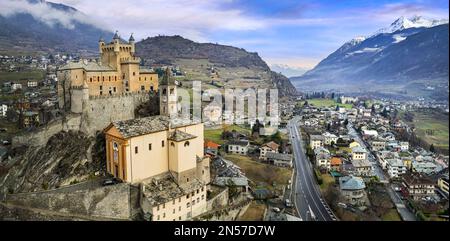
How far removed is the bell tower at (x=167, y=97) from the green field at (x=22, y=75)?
12737 mm

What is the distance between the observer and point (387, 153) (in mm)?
19672

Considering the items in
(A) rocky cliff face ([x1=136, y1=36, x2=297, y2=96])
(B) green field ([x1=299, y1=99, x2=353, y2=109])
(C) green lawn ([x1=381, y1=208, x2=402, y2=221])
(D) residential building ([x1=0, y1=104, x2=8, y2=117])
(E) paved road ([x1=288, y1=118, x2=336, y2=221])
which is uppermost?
(A) rocky cliff face ([x1=136, y1=36, x2=297, y2=96])

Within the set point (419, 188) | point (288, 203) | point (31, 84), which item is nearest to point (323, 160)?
point (288, 203)

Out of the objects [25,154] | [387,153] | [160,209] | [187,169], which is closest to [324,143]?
[387,153]

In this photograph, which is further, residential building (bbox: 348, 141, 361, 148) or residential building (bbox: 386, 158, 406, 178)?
residential building (bbox: 348, 141, 361, 148)

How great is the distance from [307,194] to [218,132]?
11489mm

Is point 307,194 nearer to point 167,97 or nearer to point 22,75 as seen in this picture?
point 167,97

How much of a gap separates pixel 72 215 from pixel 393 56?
18.2 meters

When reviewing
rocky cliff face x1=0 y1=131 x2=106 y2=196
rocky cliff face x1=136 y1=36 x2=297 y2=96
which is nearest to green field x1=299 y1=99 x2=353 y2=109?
rocky cliff face x1=136 y1=36 x2=297 y2=96

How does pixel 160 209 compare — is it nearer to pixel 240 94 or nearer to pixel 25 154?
pixel 25 154

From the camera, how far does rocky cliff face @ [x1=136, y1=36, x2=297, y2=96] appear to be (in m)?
43.9

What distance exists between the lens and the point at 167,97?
1195cm

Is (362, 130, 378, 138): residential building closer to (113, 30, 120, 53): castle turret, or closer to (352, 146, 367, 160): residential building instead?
(352, 146, 367, 160): residential building

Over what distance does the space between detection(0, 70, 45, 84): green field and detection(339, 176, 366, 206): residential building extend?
61.3 feet
